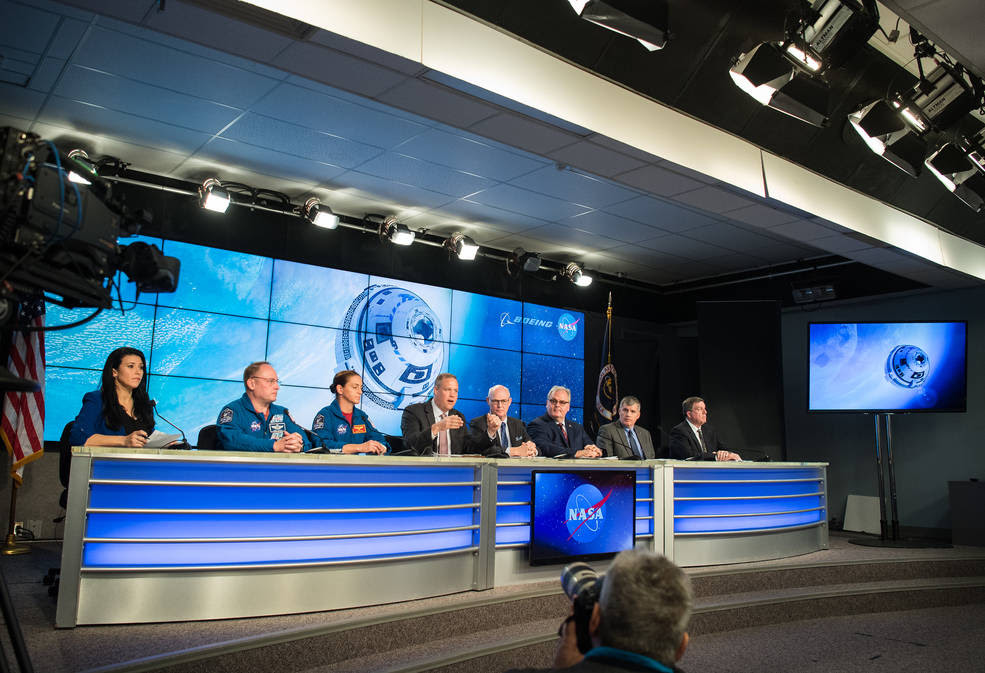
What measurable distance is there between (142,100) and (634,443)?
427cm

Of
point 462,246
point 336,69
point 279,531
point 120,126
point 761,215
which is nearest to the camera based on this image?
point 279,531

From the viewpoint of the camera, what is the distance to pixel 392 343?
23.5 ft

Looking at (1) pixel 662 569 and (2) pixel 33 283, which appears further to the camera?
(2) pixel 33 283

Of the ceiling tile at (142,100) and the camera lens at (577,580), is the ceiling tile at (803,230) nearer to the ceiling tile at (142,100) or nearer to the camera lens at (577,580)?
the ceiling tile at (142,100)

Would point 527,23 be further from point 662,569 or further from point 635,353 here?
point 635,353

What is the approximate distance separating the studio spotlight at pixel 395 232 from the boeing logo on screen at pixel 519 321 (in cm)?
156

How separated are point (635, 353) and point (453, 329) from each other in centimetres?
266

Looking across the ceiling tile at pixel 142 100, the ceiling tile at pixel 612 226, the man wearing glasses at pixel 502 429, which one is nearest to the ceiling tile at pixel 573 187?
the ceiling tile at pixel 612 226

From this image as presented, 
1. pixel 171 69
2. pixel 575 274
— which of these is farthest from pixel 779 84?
pixel 575 274

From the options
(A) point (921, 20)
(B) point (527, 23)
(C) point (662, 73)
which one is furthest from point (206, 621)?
(A) point (921, 20)

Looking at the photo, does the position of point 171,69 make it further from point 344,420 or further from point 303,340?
point 303,340

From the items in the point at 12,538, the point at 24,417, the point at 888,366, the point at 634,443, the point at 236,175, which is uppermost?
the point at 236,175

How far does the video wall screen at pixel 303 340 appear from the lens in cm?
578

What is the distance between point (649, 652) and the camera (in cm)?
124
